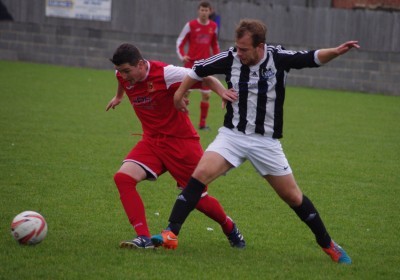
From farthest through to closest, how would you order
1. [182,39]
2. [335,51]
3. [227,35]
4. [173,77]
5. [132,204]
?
[227,35], [182,39], [173,77], [132,204], [335,51]

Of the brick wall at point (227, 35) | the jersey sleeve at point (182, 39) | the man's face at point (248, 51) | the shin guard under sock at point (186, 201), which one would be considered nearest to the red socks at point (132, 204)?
the shin guard under sock at point (186, 201)

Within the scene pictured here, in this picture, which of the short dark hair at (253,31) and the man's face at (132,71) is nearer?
the short dark hair at (253,31)

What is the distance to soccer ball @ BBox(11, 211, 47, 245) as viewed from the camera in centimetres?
566

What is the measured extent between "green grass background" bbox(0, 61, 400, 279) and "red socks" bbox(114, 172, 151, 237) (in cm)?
25

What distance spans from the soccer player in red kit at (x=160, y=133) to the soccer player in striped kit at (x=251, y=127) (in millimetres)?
480

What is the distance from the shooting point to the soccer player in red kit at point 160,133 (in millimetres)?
6023

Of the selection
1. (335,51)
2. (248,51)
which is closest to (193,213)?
(248,51)

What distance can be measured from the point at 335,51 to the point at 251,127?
859mm

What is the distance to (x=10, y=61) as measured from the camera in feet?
73.7

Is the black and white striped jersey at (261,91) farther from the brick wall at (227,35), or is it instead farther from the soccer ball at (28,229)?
the brick wall at (227,35)

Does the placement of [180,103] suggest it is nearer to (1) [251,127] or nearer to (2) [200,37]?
(1) [251,127]

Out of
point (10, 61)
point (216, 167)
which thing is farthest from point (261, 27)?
point (10, 61)

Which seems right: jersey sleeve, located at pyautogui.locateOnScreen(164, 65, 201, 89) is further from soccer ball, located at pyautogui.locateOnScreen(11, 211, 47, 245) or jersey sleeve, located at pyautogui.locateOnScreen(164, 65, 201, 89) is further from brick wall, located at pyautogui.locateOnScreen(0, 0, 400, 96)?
brick wall, located at pyautogui.locateOnScreen(0, 0, 400, 96)

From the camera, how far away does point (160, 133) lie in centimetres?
618
